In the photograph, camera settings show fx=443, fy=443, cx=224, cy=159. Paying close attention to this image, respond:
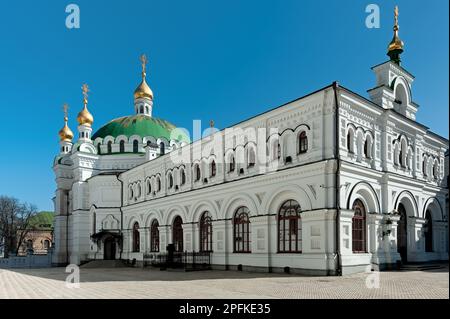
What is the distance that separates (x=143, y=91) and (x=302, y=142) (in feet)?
89.4

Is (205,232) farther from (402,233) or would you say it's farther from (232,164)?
(402,233)

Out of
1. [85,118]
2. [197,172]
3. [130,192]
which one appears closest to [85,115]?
[85,118]

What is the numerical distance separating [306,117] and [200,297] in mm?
10262

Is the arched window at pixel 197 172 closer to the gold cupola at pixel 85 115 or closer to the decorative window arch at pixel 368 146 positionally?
the decorative window arch at pixel 368 146

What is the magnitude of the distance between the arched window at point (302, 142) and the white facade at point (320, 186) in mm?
46

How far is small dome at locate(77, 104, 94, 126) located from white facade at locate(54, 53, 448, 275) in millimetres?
14227

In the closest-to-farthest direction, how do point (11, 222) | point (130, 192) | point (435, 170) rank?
1. point (435, 170)
2. point (130, 192)
3. point (11, 222)

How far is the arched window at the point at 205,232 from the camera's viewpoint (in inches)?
971

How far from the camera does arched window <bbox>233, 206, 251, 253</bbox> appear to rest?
21938mm

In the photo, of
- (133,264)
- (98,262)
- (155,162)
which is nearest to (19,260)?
(98,262)

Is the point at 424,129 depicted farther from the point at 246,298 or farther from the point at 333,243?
the point at 246,298

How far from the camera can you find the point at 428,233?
938 inches

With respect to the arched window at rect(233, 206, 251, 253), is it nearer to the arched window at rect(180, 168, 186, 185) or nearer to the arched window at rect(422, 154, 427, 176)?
the arched window at rect(180, 168, 186, 185)

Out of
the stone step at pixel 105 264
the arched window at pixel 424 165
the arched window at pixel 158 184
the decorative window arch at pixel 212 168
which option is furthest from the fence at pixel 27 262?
the arched window at pixel 424 165
